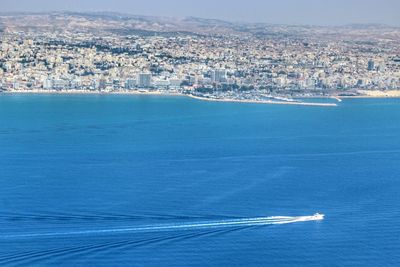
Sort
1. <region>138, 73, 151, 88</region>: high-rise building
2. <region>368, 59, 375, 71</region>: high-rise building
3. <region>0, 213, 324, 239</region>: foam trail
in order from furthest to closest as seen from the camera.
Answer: <region>368, 59, 375, 71</region>: high-rise building
<region>138, 73, 151, 88</region>: high-rise building
<region>0, 213, 324, 239</region>: foam trail

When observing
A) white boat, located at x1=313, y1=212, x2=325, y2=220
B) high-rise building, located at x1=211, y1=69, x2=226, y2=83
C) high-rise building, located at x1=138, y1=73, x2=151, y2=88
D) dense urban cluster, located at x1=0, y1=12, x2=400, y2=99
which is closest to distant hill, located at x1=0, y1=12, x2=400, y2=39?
dense urban cluster, located at x1=0, y1=12, x2=400, y2=99

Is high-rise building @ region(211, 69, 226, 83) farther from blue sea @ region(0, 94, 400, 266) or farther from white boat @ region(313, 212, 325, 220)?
white boat @ region(313, 212, 325, 220)

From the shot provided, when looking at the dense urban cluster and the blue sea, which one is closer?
the blue sea

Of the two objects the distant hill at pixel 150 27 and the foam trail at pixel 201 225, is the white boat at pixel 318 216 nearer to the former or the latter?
the foam trail at pixel 201 225

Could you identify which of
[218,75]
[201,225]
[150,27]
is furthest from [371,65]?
[201,225]

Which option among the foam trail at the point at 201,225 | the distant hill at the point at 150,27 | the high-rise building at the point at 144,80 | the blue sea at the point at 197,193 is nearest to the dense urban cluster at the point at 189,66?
the high-rise building at the point at 144,80
